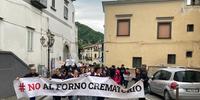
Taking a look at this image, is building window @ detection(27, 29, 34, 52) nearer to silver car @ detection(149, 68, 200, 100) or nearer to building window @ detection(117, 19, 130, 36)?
silver car @ detection(149, 68, 200, 100)

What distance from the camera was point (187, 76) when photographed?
19.6 m

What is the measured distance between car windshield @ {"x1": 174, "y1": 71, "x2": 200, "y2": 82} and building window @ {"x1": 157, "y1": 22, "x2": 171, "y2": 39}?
26.9 m

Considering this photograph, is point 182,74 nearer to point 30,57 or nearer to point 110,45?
point 30,57

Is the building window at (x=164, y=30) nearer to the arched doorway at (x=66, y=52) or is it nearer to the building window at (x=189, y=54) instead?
the building window at (x=189, y=54)

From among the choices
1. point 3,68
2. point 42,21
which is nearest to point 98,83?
point 3,68

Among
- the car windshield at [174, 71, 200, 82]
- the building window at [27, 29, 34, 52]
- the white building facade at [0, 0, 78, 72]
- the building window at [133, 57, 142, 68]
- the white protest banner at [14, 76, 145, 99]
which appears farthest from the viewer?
the building window at [133, 57, 142, 68]

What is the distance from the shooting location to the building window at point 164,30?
153 ft

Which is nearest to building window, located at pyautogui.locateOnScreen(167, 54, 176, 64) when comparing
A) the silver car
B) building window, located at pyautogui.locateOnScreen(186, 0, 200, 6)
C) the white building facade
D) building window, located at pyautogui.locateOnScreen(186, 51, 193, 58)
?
building window, located at pyautogui.locateOnScreen(186, 51, 193, 58)

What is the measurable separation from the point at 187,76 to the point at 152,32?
27.5 m

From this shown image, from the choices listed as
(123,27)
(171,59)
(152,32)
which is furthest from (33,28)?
(171,59)

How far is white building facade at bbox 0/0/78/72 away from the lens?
90.1 feet

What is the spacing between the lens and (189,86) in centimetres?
1905

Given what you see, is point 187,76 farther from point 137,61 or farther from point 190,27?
point 137,61

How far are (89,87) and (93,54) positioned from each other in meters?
148
